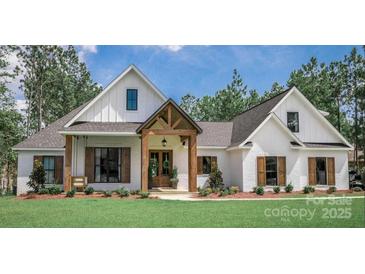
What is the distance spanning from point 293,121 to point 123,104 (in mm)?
7615

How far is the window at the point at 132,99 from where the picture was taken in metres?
15.9

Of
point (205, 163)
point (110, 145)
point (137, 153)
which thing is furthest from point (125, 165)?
point (205, 163)

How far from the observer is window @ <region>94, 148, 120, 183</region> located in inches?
642

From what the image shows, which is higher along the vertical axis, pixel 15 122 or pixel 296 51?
pixel 296 51

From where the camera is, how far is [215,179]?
1652 cm

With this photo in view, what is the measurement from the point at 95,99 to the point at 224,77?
675 centimetres

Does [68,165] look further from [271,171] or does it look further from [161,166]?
[271,171]

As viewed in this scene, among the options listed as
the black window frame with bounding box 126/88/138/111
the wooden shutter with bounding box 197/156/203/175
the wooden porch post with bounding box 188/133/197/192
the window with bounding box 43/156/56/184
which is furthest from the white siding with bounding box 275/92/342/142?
the window with bounding box 43/156/56/184

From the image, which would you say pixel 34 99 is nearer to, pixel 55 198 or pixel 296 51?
pixel 55 198

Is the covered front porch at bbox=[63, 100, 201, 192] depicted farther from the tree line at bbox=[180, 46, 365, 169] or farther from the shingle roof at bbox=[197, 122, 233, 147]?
the tree line at bbox=[180, 46, 365, 169]

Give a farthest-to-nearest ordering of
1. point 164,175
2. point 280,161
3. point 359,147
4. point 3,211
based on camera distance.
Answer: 1. point 359,147
2. point 164,175
3. point 280,161
4. point 3,211
